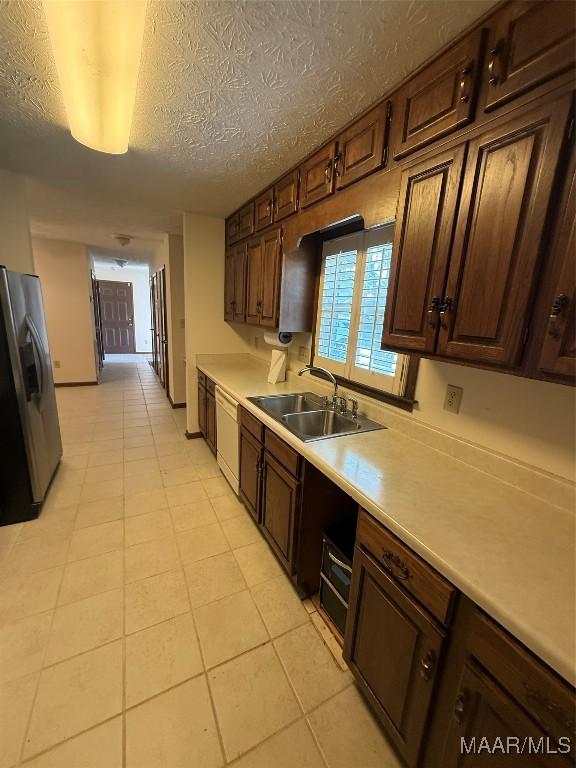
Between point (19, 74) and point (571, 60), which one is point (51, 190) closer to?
point (19, 74)

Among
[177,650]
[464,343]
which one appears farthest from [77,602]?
[464,343]

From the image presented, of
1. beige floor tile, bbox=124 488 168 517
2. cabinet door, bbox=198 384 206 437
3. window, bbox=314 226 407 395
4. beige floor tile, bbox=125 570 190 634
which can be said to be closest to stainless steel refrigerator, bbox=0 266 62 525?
beige floor tile, bbox=124 488 168 517

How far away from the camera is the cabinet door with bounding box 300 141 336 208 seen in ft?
5.47

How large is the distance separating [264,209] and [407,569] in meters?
2.52

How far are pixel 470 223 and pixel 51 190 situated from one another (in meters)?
3.37

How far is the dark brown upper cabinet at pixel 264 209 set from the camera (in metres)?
2.33

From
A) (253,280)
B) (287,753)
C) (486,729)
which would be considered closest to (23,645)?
(287,753)

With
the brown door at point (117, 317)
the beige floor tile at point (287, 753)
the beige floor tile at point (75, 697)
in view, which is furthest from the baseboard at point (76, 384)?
the beige floor tile at point (287, 753)

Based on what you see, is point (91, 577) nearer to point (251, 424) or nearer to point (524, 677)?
point (251, 424)

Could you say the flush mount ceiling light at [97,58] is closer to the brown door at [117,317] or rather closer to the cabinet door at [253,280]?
the cabinet door at [253,280]

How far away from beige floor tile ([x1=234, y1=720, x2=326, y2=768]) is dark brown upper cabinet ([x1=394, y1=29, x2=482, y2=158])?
2209 millimetres

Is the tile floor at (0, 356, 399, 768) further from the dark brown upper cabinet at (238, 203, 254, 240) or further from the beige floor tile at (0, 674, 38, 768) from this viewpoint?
the dark brown upper cabinet at (238, 203, 254, 240)

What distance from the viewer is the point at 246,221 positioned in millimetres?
2740

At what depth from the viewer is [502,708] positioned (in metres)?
0.68
